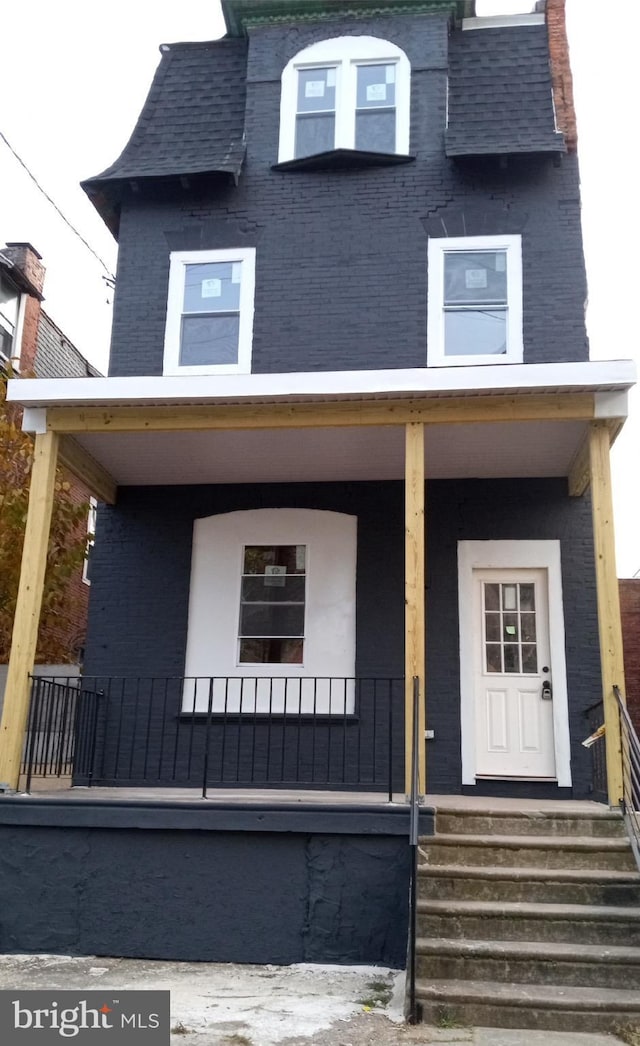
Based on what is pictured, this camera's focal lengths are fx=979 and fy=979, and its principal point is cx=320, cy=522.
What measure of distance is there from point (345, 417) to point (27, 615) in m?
2.79

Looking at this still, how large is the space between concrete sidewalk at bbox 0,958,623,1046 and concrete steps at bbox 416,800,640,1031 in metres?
0.14

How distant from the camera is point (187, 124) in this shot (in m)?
10.4

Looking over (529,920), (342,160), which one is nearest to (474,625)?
(529,920)

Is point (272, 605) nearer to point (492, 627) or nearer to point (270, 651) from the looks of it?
point (270, 651)

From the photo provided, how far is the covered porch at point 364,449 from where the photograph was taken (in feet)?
22.7

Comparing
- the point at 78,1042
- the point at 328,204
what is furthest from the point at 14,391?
the point at 78,1042

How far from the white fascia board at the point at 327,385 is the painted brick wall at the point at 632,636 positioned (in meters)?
6.92

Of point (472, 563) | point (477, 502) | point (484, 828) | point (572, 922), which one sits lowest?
point (572, 922)

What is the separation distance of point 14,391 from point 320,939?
454 cm

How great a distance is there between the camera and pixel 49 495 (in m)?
7.50

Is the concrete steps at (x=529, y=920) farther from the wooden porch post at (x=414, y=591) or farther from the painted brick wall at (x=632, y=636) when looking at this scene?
the painted brick wall at (x=632, y=636)

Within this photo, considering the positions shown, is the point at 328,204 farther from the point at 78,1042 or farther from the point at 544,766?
the point at 78,1042

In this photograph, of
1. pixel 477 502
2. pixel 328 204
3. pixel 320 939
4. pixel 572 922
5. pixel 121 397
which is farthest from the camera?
pixel 328 204

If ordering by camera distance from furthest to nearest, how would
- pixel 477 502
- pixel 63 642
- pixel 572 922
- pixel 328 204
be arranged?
1. pixel 63 642
2. pixel 328 204
3. pixel 477 502
4. pixel 572 922
